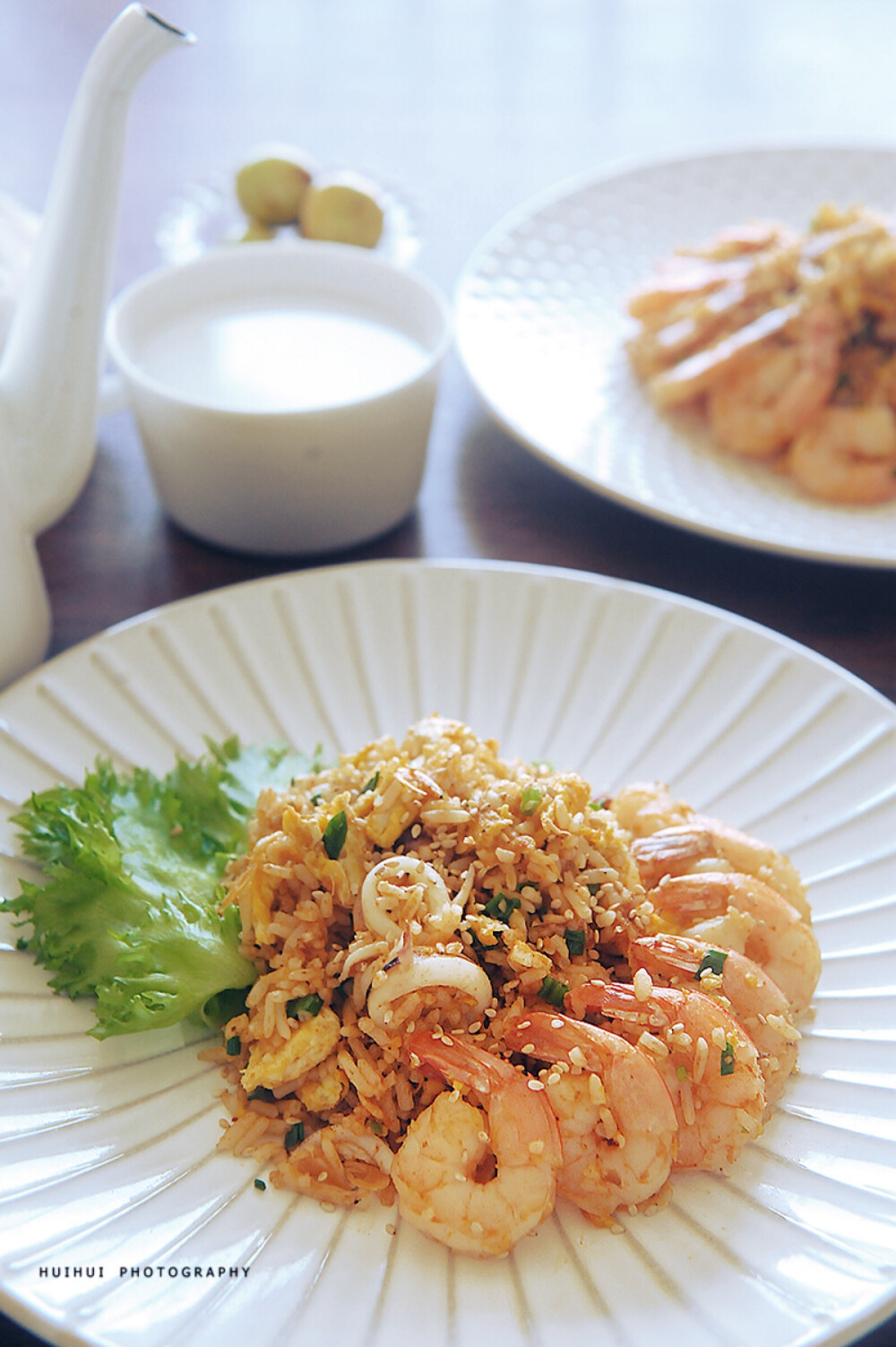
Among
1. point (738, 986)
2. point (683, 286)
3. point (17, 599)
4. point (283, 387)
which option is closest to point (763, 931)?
point (738, 986)

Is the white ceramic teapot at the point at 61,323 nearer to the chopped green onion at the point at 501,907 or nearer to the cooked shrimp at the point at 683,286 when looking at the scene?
the chopped green onion at the point at 501,907

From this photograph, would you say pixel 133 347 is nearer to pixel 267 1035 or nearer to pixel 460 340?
pixel 460 340

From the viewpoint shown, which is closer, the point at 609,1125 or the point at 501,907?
the point at 609,1125

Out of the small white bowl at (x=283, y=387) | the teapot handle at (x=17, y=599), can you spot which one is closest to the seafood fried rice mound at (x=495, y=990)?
the teapot handle at (x=17, y=599)

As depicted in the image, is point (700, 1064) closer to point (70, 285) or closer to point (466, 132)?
point (70, 285)

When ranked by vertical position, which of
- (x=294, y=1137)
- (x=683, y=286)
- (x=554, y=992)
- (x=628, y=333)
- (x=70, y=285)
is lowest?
(x=294, y=1137)

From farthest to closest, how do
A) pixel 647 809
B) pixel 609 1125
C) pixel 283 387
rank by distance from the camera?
pixel 283 387 < pixel 647 809 < pixel 609 1125

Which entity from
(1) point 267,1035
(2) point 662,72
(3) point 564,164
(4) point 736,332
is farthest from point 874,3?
(1) point 267,1035
